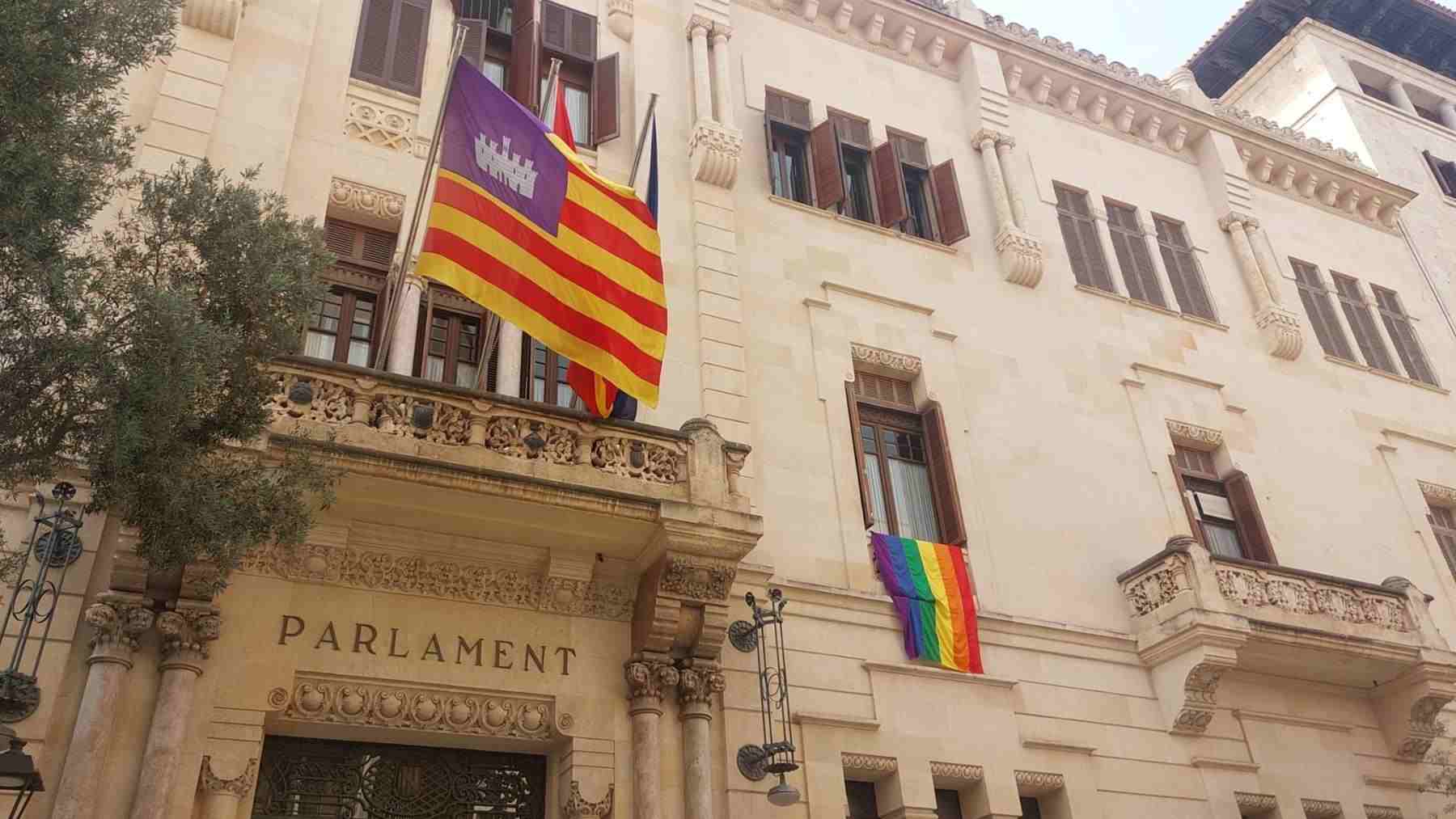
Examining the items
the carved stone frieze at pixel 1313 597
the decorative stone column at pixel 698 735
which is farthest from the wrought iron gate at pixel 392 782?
the carved stone frieze at pixel 1313 597

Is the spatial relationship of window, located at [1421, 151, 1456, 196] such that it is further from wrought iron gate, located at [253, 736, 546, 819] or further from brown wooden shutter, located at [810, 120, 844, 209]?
wrought iron gate, located at [253, 736, 546, 819]

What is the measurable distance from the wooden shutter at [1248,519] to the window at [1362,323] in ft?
18.6

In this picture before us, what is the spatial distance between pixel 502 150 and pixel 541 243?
3.52 feet

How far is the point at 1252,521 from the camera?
17.4 meters

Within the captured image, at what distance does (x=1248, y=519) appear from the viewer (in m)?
17.4

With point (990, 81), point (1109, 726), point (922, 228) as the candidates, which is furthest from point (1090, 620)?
point (990, 81)

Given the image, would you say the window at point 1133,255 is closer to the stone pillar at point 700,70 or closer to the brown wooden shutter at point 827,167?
the brown wooden shutter at point 827,167

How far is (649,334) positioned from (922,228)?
7.20 meters

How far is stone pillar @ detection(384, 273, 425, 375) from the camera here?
13.0 m

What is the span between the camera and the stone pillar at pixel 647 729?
36.2 ft

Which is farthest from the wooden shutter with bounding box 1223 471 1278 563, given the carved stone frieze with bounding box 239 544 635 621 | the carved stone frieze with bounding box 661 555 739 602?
the carved stone frieze with bounding box 239 544 635 621

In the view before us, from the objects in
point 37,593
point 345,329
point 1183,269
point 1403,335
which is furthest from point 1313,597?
point 37,593

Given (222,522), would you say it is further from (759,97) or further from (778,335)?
(759,97)

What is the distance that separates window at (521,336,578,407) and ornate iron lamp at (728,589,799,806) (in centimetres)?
330
